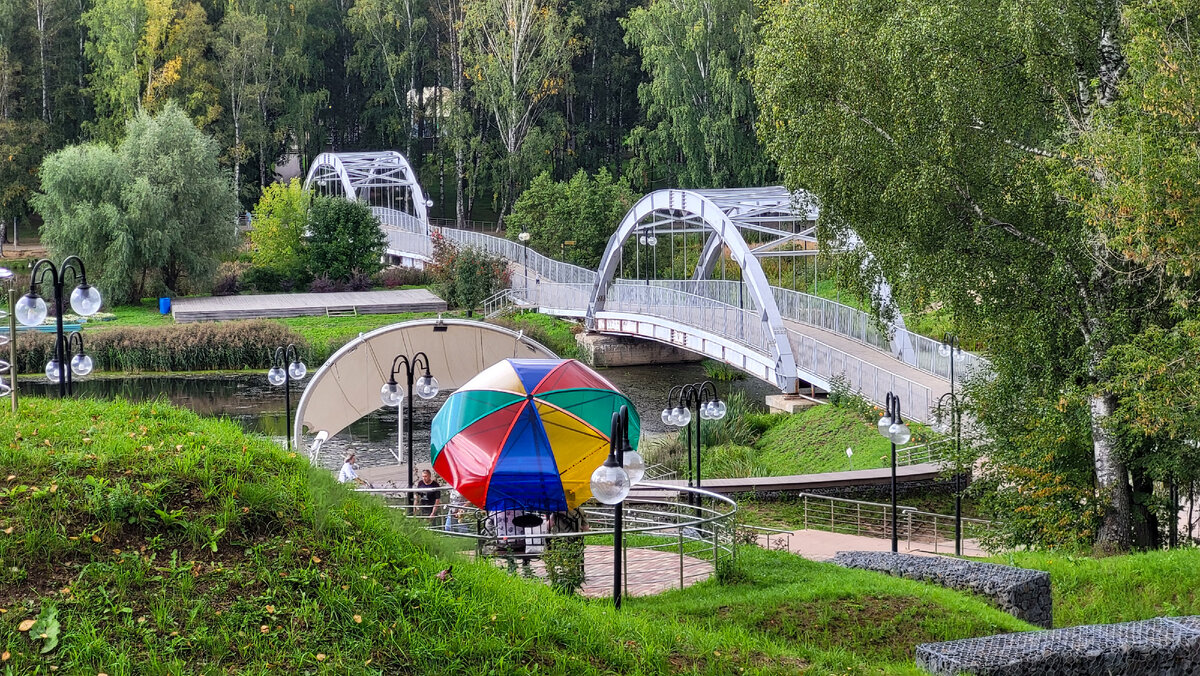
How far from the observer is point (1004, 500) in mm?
15297

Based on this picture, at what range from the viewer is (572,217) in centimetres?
4606

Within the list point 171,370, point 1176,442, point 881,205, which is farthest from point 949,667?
point 171,370

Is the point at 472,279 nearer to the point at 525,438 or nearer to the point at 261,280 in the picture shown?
the point at 261,280

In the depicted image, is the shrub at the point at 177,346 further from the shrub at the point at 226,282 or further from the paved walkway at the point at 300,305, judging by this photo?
the shrub at the point at 226,282

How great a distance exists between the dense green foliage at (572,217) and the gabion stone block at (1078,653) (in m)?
38.4

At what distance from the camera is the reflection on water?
2782 centimetres

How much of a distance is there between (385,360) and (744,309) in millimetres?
13929

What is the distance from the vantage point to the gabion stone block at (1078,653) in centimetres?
703

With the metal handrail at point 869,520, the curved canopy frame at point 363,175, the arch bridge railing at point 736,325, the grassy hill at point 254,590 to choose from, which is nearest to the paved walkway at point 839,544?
the metal handrail at point 869,520

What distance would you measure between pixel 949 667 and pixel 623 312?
1167 inches

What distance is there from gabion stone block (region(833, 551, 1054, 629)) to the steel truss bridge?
7.96 m

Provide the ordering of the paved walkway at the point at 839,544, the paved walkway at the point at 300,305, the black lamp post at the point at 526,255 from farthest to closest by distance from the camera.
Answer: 1. the black lamp post at the point at 526,255
2. the paved walkway at the point at 300,305
3. the paved walkway at the point at 839,544

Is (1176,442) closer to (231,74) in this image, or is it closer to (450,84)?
(231,74)

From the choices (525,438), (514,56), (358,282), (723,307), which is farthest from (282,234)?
(525,438)
